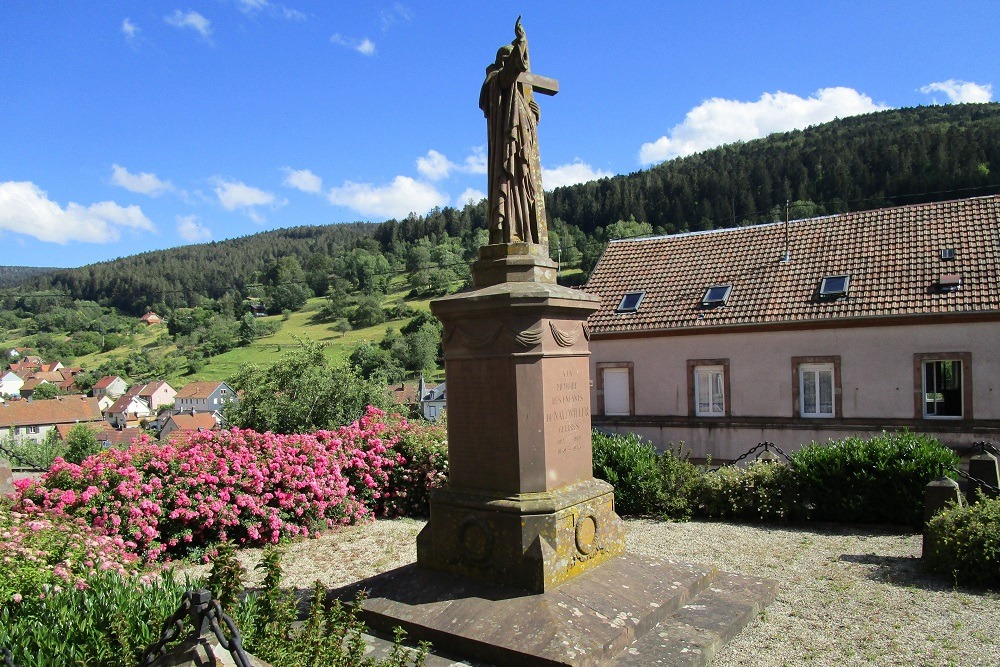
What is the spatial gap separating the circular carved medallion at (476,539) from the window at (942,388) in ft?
47.2

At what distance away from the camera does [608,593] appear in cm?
521

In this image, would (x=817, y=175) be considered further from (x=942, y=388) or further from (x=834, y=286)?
(x=942, y=388)

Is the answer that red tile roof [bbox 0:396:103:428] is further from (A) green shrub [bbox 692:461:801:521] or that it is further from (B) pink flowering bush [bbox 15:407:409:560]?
(A) green shrub [bbox 692:461:801:521]

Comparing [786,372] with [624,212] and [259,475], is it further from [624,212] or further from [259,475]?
[624,212]

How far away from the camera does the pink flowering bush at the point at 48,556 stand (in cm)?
505

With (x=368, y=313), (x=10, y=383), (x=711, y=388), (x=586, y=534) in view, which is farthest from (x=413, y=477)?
(x=10, y=383)

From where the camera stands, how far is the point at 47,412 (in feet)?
215

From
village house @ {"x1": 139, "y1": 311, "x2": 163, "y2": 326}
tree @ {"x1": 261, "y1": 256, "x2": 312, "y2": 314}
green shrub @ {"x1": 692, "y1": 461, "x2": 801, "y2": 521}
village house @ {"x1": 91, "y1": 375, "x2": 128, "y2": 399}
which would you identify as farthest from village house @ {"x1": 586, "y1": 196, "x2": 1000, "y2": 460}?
village house @ {"x1": 139, "y1": 311, "x2": 163, "y2": 326}

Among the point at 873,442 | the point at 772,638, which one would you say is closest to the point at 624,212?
the point at 873,442

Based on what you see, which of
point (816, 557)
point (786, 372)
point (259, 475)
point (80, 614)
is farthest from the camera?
point (786, 372)

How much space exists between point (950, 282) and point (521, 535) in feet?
49.2

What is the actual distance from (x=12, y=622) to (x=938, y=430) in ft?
56.1

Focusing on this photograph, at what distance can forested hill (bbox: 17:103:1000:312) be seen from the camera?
56.1 m

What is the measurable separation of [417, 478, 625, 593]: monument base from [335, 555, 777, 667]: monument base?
0.10m
